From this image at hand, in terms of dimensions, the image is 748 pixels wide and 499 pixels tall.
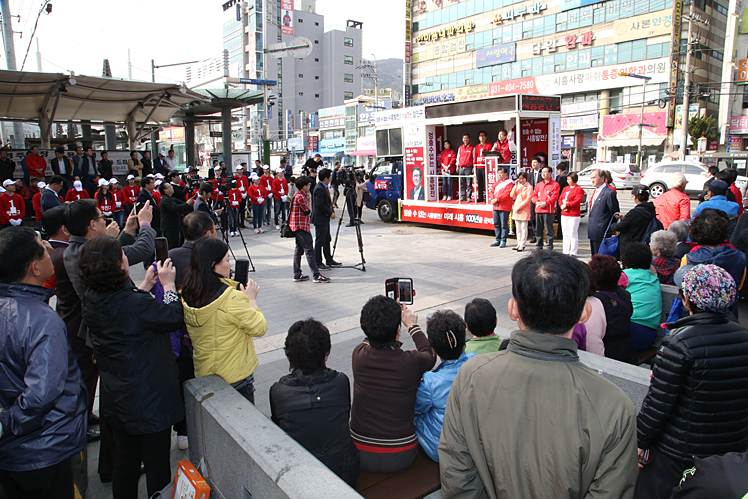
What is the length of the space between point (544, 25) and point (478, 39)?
7813mm

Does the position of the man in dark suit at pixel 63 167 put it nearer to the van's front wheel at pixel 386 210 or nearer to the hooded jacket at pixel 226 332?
the van's front wheel at pixel 386 210

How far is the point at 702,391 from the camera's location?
6.93 feet

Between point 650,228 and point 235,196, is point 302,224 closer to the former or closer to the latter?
point 650,228

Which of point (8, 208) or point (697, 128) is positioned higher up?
point (697, 128)

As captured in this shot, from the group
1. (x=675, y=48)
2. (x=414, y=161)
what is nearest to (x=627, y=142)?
(x=675, y=48)

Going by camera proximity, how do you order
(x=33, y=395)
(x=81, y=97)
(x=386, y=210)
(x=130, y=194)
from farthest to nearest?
1. (x=81, y=97)
2. (x=386, y=210)
3. (x=130, y=194)
4. (x=33, y=395)

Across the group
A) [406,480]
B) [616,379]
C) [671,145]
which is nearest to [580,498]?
[406,480]

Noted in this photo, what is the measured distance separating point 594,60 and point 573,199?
39337 millimetres

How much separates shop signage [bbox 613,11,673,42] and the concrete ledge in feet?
148

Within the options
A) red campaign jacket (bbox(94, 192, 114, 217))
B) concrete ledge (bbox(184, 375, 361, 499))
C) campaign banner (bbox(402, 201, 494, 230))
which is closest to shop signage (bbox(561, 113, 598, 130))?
campaign banner (bbox(402, 201, 494, 230))

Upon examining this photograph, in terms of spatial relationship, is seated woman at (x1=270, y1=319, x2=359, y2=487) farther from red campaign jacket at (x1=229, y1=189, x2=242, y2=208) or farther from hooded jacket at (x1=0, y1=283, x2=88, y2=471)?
red campaign jacket at (x1=229, y1=189, x2=242, y2=208)

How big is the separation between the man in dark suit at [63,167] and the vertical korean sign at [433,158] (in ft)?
A: 38.7

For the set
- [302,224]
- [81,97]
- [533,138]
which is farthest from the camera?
[81,97]

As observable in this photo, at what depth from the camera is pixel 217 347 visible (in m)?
2.94
